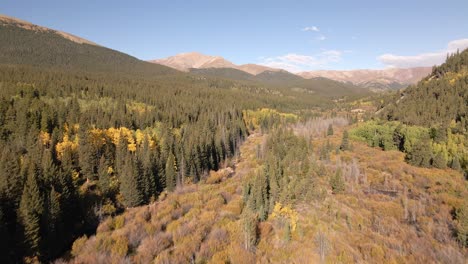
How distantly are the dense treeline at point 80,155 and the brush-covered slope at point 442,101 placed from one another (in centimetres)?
7154

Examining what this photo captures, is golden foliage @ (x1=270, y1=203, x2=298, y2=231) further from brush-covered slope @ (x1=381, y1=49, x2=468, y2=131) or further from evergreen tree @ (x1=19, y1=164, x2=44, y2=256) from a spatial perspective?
brush-covered slope @ (x1=381, y1=49, x2=468, y2=131)

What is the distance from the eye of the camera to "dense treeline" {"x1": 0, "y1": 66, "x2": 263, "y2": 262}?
31297 mm

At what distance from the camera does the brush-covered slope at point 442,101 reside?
9406 centimetres

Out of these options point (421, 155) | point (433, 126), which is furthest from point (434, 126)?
point (421, 155)

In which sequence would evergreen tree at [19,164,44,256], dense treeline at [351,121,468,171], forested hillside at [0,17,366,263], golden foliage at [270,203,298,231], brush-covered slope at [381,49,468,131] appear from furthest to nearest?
brush-covered slope at [381,49,468,131], dense treeline at [351,121,468,171], golden foliage at [270,203,298,231], forested hillside at [0,17,366,263], evergreen tree at [19,164,44,256]

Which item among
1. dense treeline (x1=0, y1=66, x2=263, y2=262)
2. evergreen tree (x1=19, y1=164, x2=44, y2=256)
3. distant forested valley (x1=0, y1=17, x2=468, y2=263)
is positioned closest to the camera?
distant forested valley (x1=0, y1=17, x2=468, y2=263)

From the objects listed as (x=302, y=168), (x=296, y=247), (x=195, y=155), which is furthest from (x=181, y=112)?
(x=296, y=247)

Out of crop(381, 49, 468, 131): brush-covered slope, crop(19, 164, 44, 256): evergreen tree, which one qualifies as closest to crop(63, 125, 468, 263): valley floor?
crop(19, 164, 44, 256): evergreen tree

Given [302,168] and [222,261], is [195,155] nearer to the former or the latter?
[302,168]

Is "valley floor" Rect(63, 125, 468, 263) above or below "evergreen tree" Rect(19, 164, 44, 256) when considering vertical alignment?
below

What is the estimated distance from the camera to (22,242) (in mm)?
27844

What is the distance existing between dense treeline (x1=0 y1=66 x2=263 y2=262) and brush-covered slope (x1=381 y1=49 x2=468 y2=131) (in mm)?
71536

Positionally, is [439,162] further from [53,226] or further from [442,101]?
[53,226]

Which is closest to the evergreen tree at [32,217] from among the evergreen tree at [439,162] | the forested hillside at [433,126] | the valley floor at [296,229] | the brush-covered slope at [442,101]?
the valley floor at [296,229]
